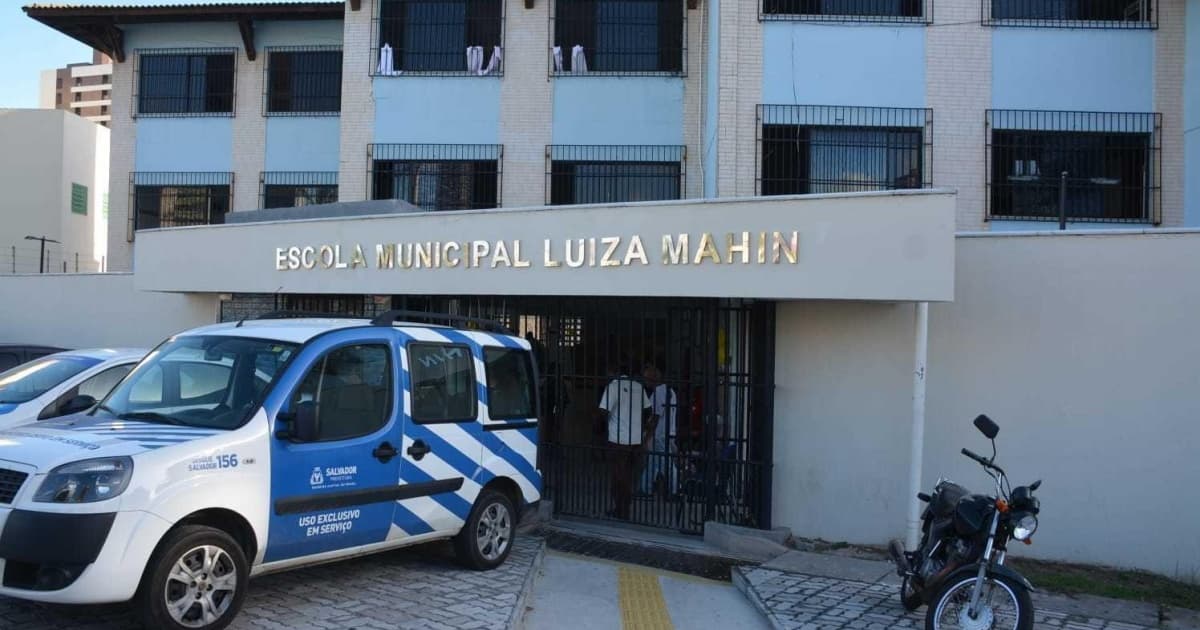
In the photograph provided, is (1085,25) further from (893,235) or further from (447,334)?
(447,334)

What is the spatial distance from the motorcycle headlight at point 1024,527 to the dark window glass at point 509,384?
12.9ft

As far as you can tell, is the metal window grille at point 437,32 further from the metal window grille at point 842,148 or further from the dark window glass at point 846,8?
the metal window grille at point 842,148

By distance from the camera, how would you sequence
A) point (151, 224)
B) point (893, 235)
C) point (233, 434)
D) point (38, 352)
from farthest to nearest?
point (151, 224) < point (38, 352) < point (893, 235) < point (233, 434)

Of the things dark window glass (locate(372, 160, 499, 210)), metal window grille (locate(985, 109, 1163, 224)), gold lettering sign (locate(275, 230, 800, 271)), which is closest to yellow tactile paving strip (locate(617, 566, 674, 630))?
gold lettering sign (locate(275, 230, 800, 271))

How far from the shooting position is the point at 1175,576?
8086 millimetres

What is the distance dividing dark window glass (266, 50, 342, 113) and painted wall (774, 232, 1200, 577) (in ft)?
39.7

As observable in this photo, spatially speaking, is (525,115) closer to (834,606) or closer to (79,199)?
(834,606)

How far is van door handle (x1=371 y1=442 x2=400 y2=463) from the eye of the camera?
6328 mm

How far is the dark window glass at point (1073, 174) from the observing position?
13.1 metres

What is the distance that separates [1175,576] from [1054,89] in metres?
7.47

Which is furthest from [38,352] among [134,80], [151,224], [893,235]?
[893,235]

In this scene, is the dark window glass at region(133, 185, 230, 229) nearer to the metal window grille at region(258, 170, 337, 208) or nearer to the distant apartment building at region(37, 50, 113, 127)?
the metal window grille at region(258, 170, 337, 208)

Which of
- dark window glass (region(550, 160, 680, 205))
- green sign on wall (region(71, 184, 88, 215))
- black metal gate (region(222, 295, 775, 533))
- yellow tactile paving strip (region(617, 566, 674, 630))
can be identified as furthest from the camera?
green sign on wall (region(71, 184, 88, 215))

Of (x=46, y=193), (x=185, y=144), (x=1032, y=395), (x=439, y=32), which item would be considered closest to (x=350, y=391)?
(x=1032, y=395)
